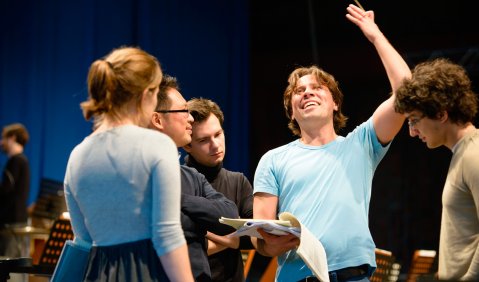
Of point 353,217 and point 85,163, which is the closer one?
point 85,163

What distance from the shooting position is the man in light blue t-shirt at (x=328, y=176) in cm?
268

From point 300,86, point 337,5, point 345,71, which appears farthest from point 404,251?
point 300,86

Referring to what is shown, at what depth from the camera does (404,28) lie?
8609 millimetres

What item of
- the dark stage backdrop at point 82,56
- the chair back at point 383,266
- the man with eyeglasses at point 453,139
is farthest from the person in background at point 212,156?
the dark stage backdrop at point 82,56

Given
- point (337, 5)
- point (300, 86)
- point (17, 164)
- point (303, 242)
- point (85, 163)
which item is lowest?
point (17, 164)

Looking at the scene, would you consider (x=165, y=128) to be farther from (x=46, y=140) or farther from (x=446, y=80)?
(x=46, y=140)

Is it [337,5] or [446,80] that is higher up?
[337,5]

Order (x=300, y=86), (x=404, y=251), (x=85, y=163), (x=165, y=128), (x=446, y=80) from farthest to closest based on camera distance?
(x=404, y=251), (x=300, y=86), (x=165, y=128), (x=446, y=80), (x=85, y=163)

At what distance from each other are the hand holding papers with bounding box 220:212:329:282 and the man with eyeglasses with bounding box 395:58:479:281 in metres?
0.45

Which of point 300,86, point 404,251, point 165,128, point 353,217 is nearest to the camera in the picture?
point 165,128

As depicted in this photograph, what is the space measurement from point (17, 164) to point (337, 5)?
4.57 metres

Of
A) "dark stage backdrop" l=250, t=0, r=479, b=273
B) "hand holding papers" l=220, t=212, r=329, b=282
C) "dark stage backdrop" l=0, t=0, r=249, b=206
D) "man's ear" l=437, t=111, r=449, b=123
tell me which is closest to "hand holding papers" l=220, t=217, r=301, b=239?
"hand holding papers" l=220, t=212, r=329, b=282

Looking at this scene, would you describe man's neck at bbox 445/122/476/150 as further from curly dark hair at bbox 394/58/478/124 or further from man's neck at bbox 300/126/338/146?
man's neck at bbox 300/126/338/146

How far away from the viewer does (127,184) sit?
2.03 metres
